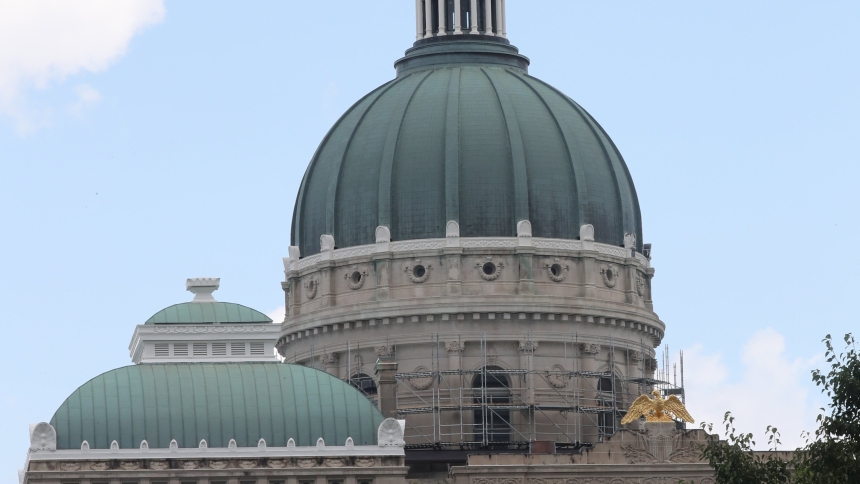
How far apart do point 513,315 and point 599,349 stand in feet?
17.4

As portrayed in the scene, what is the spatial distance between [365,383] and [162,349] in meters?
21.4

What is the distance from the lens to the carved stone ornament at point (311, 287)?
494 ft

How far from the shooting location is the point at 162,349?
127m

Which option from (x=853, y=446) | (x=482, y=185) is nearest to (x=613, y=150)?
(x=482, y=185)

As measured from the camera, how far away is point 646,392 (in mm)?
148500

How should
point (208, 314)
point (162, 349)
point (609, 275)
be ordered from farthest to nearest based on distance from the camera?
point (609, 275), point (208, 314), point (162, 349)

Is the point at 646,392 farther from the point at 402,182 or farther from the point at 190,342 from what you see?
the point at 190,342

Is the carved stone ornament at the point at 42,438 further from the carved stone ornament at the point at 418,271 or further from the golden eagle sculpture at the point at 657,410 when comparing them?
the carved stone ornament at the point at 418,271

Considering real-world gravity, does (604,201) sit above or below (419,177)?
below

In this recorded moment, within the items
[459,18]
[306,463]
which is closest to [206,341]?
[306,463]

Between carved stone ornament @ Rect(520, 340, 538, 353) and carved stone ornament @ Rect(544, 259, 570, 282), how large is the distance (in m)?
3.95

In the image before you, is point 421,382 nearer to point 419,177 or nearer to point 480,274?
point 480,274

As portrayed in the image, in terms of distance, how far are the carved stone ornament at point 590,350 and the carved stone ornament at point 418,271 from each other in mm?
8939

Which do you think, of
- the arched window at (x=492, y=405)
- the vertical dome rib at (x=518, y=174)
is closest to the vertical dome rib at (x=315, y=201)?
the vertical dome rib at (x=518, y=174)
